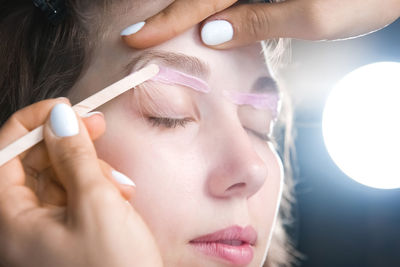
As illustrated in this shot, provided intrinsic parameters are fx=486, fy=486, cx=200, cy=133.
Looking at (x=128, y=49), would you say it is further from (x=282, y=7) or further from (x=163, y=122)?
(x=282, y=7)

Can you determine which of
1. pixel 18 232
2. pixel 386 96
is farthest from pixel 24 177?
pixel 386 96

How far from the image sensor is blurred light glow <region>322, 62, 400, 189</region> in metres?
1.48

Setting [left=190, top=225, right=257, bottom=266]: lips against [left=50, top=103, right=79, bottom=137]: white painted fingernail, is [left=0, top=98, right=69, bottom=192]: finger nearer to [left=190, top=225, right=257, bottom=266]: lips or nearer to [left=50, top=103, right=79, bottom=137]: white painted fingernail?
[left=50, top=103, right=79, bottom=137]: white painted fingernail

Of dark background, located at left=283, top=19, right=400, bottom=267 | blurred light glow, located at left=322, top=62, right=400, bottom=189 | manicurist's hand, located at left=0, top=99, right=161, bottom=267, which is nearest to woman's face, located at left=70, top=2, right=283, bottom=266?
manicurist's hand, located at left=0, top=99, right=161, bottom=267

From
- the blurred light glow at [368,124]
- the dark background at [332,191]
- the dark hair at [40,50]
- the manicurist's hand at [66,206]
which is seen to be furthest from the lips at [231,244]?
the dark background at [332,191]

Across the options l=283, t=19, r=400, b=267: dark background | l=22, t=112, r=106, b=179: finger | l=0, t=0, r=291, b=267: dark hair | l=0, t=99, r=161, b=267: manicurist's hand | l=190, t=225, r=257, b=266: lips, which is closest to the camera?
l=0, t=99, r=161, b=267: manicurist's hand

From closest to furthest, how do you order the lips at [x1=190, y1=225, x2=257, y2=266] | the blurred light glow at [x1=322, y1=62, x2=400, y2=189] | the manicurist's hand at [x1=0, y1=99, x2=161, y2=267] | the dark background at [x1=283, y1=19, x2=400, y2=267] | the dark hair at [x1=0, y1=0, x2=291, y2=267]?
the manicurist's hand at [x1=0, y1=99, x2=161, y2=267] → the lips at [x1=190, y1=225, x2=257, y2=266] → the dark hair at [x1=0, y1=0, x2=291, y2=267] → the blurred light glow at [x1=322, y1=62, x2=400, y2=189] → the dark background at [x1=283, y1=19, x2=400, y2=267]

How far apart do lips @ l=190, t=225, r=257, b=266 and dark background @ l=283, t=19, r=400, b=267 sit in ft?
3.78

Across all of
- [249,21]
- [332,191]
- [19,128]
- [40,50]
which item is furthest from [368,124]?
[19,128]

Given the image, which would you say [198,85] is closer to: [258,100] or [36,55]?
[258,100]

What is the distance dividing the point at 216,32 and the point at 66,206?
16.3 inches

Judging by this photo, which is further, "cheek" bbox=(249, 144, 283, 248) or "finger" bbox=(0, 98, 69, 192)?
"cheek" bbox=(249, 144, 283, 248)

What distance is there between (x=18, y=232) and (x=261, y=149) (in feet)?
1.75

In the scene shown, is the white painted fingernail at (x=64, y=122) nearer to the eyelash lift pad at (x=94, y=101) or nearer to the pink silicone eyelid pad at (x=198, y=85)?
the eyelash lift pad at (x=94, y=101)
